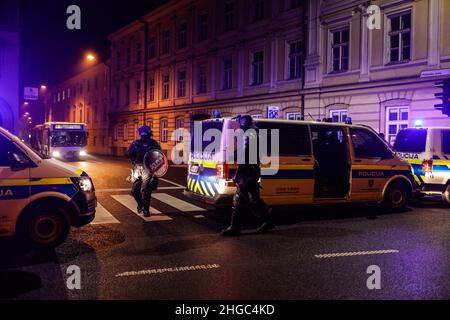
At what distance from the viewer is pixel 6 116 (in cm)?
2708

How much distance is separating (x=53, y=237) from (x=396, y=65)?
15.5m

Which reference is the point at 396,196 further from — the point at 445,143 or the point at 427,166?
the point at 445,143

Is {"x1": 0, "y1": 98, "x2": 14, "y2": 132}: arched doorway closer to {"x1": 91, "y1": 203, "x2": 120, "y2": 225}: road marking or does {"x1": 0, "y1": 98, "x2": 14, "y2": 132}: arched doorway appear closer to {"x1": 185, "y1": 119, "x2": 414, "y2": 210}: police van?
{"x1": 91, "y1": 203, "x2": 120, "y2": 225}: road marking

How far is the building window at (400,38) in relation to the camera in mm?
17859

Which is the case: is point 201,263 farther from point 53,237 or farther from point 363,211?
point 363,211

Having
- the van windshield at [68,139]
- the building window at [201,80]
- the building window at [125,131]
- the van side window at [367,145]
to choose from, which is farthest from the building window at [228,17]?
the van side window at [367,145]

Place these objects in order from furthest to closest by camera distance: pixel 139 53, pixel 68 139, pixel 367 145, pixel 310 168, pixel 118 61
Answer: pixel 118 61 → pixel 139 53 → pixel 68 139 → pixel 367 145 → pixel 310 168

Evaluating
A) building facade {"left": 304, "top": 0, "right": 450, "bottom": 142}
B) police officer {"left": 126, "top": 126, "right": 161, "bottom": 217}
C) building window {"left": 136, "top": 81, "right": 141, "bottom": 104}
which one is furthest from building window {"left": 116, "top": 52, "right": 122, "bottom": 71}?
police officer {"left": 126, "top": 126, "right": 161, "bottom": 217}

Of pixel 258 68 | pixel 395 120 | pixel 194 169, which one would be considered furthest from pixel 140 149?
pixel 258 68

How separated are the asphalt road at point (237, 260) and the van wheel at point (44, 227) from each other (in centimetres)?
17

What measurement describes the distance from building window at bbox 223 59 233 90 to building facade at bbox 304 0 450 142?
744 cm

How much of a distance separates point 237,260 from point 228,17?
81.6 ft
